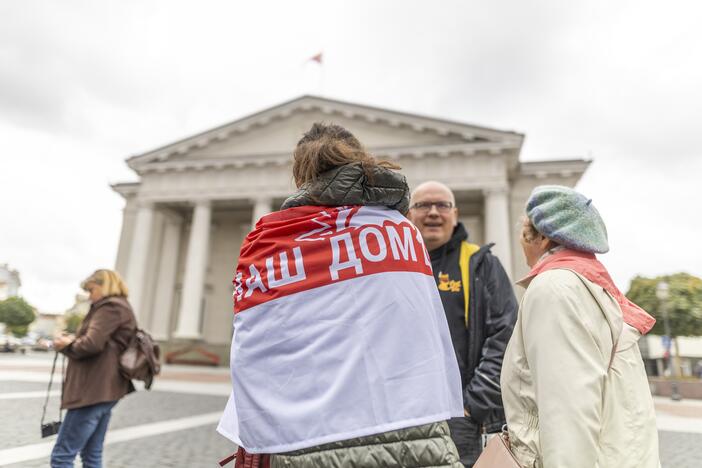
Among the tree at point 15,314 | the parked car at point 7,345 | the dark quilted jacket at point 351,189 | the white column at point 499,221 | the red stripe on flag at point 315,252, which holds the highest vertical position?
the white column at point 499,221

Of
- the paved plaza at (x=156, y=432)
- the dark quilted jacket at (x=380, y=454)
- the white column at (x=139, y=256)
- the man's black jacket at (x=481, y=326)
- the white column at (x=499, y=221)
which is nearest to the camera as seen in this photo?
the dark quilted jacket at (x=380, y=454)

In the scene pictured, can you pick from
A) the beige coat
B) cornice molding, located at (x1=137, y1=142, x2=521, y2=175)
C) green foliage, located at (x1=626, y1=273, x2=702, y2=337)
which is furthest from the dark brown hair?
green foliage, located at (x1=626, y1=273, x2=702, y2=337)

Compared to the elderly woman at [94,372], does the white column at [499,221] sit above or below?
above

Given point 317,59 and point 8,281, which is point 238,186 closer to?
point 317,59

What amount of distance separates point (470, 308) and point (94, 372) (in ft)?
A: 9.68

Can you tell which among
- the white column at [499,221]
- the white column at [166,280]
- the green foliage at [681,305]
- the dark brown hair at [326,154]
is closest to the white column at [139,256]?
the white column at [166,280]

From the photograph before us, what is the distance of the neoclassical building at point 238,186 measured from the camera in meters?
22.4

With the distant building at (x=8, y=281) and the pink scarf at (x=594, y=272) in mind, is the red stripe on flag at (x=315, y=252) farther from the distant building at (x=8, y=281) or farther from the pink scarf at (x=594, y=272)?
the distant building at (x=8, y=281)

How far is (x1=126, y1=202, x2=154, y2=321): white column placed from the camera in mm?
24406

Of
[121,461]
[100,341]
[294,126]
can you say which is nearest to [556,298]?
[100,341]

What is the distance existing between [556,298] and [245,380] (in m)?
1.04

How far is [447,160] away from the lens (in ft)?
74.5

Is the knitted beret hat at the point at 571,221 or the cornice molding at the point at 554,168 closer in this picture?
the knitted beret hat at the point at 571,221

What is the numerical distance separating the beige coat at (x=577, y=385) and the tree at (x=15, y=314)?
65.0m
